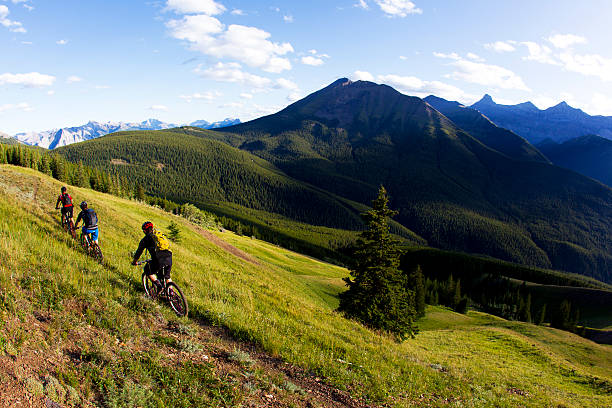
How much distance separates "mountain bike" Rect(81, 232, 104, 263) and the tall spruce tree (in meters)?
18.6

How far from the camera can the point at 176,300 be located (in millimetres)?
10141

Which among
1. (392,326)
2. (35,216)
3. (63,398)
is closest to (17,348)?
(63,398)

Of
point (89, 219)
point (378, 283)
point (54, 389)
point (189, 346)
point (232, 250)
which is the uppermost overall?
point (89, 219)

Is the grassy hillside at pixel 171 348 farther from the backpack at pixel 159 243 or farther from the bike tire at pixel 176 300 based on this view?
the backpack at pixel 159 243

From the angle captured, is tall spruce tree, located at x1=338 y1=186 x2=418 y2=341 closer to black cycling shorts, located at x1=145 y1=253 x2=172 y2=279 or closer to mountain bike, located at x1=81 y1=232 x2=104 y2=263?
black cycling shorts, located at x1=145 y1=253 x2=172 y2=279

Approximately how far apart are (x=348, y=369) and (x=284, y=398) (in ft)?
10.2

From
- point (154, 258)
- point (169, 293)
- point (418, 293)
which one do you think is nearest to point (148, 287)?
point (169, 293)

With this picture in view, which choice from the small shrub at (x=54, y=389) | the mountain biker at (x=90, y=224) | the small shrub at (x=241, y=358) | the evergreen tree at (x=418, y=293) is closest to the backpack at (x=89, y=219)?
the mountain biker at (x=90, y=224)

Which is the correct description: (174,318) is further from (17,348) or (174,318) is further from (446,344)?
(446,344)

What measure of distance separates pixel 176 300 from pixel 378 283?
1978cm

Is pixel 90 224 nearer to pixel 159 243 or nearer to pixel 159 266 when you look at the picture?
pixel 159 243

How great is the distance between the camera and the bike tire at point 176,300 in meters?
9.88

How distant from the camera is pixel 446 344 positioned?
35719 millimetres

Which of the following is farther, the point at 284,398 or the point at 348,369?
the point at 348,369
